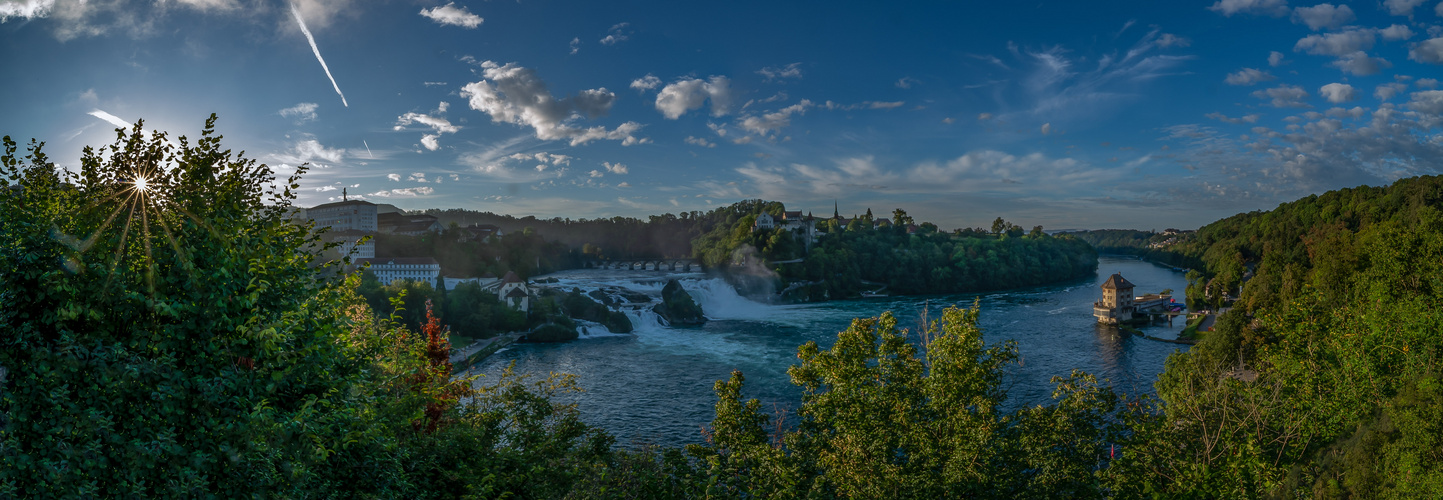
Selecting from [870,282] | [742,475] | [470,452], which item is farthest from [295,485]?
[870,282]

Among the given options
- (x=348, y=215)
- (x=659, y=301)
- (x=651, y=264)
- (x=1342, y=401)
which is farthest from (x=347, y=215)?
(x=1342, y=401)

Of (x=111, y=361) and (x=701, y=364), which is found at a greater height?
(x=111, y=361)

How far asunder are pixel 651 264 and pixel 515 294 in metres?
29.6

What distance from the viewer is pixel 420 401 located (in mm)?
7266

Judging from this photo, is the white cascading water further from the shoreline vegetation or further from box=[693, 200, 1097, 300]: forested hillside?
the shoreline vegetation

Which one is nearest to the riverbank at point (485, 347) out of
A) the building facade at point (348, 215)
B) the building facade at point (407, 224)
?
the building facade at point (407, 224)

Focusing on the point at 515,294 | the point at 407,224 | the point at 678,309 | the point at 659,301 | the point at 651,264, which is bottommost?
the point at 678,309

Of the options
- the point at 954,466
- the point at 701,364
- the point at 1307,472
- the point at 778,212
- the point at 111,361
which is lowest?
the point at 701,364

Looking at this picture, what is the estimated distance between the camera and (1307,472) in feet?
34.2

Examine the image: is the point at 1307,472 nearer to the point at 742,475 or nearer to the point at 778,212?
the point at 742,475

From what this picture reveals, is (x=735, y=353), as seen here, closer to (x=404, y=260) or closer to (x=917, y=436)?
(x=917, y=436)

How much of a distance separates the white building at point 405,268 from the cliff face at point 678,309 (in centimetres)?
1945

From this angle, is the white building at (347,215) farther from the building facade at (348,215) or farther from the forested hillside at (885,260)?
the forested hillside at (885,260)

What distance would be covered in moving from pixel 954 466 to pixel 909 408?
1.30 meters
